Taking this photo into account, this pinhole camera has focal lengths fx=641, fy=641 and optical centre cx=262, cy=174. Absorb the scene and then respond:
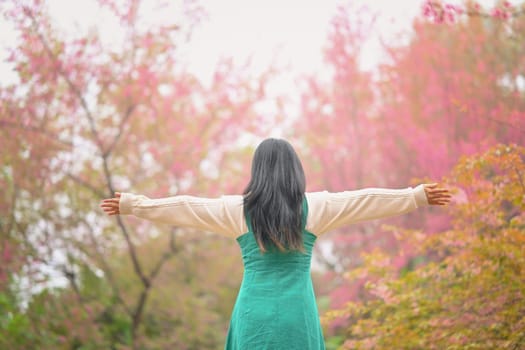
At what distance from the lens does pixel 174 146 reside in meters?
7.99

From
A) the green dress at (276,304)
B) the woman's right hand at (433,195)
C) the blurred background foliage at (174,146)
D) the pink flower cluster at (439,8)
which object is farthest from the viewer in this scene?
the blurred background foliage at (174,146)

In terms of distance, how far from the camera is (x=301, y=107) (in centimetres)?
1044

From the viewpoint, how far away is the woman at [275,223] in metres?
2.45

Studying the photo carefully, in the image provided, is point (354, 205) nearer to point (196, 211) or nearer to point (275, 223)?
point (275, 223)

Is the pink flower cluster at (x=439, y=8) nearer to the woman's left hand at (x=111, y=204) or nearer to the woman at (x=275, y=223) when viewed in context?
the woman at (x=275, y=223)

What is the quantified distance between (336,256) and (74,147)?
5557mm

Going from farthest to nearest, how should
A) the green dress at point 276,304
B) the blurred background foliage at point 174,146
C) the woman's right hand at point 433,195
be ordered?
1. the blurred background foliage at point 174,146
2. the woman's right hand at point 433,195
3. the green dress at point 276,304

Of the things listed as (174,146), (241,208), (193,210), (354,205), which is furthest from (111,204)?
(174,146)

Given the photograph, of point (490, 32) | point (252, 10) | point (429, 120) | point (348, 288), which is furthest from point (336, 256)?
point (252, 10)

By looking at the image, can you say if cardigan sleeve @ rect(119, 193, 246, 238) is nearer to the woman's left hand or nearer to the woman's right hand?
the woman's left hand

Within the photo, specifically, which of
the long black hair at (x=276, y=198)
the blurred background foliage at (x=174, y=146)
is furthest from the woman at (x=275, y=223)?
the blurred background foliage at (x=174, y=146)

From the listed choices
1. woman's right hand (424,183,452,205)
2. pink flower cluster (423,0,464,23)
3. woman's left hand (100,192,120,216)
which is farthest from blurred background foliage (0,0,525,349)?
woman's left hand (100,192,120,216)

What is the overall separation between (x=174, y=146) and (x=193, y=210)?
5522 millimetres

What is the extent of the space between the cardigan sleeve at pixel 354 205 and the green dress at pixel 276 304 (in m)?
0.05
